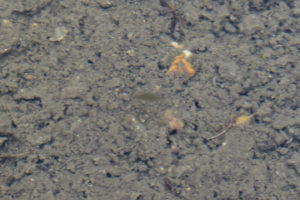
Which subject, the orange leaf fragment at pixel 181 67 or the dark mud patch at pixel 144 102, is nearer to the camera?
the dark mud patch at pixel 144 102

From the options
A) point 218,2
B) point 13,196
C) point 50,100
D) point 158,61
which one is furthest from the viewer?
point 218,2

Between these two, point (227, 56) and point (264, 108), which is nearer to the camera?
point (264, 108)

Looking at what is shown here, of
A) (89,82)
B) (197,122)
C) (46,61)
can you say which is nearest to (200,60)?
(197,122)

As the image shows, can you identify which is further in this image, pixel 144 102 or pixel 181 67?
pixel 181 67

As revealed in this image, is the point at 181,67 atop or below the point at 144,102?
atop

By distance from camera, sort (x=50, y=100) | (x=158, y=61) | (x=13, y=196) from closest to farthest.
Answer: (x=13, y=196)
(x=50, y=100)
(x=158, y=61)

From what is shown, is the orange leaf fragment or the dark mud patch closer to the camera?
the dark mud patch

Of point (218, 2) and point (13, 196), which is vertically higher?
point (218, 2)

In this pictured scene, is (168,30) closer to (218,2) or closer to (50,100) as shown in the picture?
(218,2)
